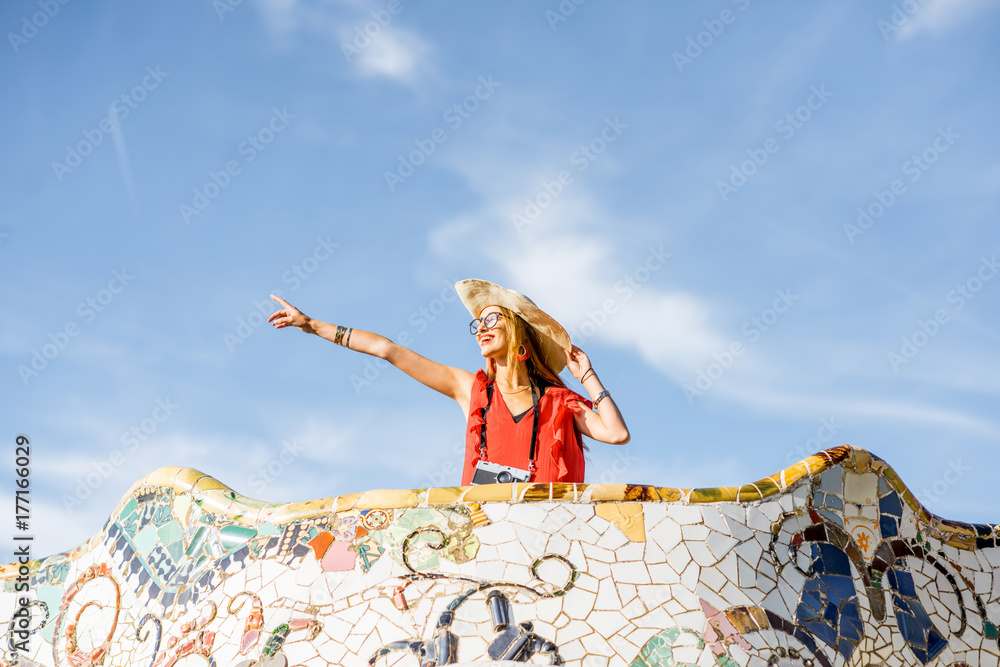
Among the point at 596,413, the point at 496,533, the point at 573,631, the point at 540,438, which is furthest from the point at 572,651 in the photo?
the point at 596,413

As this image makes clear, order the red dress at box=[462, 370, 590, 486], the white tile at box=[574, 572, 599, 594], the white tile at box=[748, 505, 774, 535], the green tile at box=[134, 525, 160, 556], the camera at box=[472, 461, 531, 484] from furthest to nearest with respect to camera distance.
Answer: the red dress at box=[462, 370, 590, 486], the camera at box=[472, 461, 531, 484], the green tile at box=[134, 525, 160, 556], the white tile at box=[748, 505, 774, 535], the white tile at box=[574, 572, 599, 594]

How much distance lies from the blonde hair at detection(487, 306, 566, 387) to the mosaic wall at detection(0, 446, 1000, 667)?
2104mm

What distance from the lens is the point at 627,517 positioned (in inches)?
233

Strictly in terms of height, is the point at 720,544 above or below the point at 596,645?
above

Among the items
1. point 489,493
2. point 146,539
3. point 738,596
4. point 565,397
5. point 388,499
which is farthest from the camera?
point 565,397

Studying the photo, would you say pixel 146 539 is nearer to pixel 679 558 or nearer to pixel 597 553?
pixel 597 553

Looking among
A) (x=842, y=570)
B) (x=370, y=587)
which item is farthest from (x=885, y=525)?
(x=370, y=587)

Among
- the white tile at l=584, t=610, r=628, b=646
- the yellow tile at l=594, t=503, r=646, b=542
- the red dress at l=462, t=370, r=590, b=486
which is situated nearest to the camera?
the white tile at l=584, t=610, r=628, b=646

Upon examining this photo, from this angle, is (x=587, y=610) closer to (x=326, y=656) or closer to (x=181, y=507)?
(x=326, y=656)

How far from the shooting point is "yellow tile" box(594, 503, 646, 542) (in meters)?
5.87

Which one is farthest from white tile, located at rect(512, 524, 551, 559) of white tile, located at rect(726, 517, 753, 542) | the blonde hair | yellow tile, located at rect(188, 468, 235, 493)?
the blonde hair

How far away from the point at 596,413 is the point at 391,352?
1.67 metres

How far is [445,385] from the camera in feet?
26.9

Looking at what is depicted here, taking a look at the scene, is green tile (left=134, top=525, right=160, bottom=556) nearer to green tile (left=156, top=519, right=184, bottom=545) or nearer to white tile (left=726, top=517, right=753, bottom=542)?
green tile (left=156, top=519, right=184, bottom=545)
